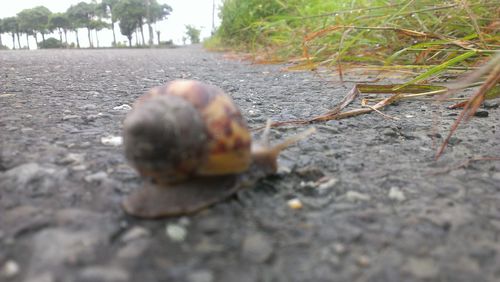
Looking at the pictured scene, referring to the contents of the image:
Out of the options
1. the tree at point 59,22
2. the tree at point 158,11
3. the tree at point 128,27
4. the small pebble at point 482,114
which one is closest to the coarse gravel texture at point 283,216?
the small pebble at point 482,114

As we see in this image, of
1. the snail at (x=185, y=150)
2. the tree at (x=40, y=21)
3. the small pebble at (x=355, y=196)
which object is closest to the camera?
the snail at (x=185, y=150)

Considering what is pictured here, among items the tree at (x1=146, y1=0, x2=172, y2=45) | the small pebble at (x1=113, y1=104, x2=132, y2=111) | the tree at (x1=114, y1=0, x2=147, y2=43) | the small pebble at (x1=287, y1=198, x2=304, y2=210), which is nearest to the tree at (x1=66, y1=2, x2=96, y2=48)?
the tree at (x1=114, y1=0, x2=147, y2=43)

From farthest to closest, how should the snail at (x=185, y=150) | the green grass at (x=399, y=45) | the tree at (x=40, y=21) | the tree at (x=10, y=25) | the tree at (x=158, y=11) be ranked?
1. the tree at (x=10, y=25)
2. the tree at (x=40, y=21)
3. the tree at (x=158, y=11)
4. the green grass at (x=399, y=45)
5. the snail at (x=185, y=150)

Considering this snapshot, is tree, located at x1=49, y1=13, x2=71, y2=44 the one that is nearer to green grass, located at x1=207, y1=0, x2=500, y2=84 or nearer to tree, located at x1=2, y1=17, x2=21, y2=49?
tree, located at x1=2, y1=17, x2=21, y2=49

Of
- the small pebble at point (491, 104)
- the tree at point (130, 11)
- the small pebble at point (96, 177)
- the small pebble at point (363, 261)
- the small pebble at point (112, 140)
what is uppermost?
the tree at point (130, 11)

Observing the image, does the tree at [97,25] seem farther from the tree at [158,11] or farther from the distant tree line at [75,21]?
the tree at [158,11]

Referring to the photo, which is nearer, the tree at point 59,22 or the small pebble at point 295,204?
the small pebble at point 295,204

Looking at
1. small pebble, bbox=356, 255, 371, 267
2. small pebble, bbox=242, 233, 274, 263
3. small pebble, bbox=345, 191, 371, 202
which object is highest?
small pebble, bbox=345, 191, 371, 202

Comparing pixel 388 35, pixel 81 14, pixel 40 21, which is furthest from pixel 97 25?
pixel 388 35

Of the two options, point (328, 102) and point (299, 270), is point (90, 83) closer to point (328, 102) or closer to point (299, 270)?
point (328, 102)
